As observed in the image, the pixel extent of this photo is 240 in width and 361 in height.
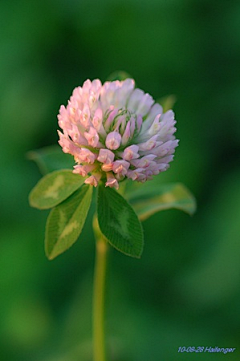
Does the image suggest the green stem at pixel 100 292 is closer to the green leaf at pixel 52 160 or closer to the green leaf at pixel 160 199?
the green leaf at pixel 160 199

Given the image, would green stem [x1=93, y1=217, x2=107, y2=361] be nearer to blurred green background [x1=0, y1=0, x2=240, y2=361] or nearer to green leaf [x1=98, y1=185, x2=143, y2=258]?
green leaf [x1=98, y1=185, x2=143, y2=258]

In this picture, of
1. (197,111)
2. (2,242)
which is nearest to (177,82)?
(197,111)

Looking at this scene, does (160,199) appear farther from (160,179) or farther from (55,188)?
(160,179)

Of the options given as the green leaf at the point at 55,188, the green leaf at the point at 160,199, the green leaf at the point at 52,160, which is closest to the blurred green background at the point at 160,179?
the green leaf at the point at 160,199

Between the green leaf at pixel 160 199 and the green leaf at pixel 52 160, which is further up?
the green leaf at pixel 52 160

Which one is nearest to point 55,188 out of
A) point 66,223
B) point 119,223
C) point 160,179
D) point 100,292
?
point 66,223

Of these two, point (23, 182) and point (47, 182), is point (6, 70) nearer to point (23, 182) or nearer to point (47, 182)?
point (23, 182)
